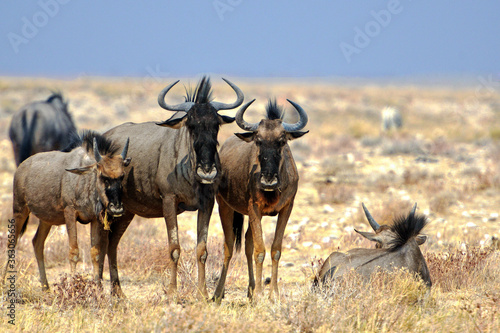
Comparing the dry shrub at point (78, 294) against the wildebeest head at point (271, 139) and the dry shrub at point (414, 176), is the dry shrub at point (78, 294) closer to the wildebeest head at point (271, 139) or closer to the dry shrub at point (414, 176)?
the wildebeest head at point (271, 139)

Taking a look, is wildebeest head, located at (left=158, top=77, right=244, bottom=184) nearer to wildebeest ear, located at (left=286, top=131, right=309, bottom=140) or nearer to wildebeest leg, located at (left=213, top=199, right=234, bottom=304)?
wildebeest ear, located at (left=286, top=131, right=309, bottom=140)

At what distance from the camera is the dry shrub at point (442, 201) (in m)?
12.7

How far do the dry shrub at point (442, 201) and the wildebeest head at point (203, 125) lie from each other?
7422 millimetres

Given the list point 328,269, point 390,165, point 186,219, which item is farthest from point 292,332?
point 390,165

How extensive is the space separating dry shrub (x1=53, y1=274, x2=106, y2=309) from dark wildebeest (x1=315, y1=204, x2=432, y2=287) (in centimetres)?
247

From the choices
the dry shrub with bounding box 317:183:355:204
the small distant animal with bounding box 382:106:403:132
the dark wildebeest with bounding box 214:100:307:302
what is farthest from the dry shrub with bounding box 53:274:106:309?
the small distant animal with bounding box 382:106:403:132

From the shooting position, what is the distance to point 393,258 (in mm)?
6473

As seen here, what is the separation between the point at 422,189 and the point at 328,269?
9.03 metres

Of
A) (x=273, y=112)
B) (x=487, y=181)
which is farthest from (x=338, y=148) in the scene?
(x=273, y=112)

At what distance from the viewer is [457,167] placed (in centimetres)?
1877

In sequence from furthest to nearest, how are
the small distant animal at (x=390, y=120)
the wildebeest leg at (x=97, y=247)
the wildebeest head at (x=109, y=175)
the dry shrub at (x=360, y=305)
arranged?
the small distant animal at (x=390, y=120) < the wildebeest leg at (x=97, y=247) < the wildebeest head at (x=109, y=175) < the dry shrub at (x=360, y=305)

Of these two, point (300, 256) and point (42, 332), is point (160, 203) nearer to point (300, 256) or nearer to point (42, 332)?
point (42, 332)

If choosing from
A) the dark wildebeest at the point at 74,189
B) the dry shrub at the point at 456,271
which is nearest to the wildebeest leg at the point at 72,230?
the dark wildebeest at the point at 74,189

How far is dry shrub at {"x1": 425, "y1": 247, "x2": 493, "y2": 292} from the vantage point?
23.3ft
